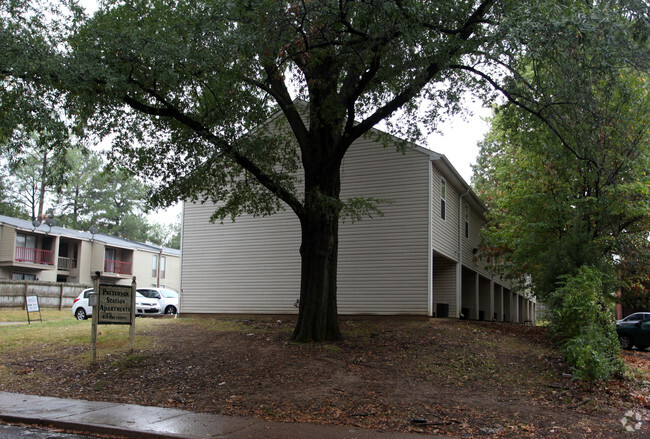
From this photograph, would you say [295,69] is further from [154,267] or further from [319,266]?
[154,267]

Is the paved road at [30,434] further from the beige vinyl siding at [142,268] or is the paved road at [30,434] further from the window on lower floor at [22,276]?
the beige vinyl siding at [142,268]

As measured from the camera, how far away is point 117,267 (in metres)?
43.2

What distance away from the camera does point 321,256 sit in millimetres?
12617

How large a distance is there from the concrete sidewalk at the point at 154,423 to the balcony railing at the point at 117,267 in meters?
35.9

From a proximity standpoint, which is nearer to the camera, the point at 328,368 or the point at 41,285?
the point at 328,368

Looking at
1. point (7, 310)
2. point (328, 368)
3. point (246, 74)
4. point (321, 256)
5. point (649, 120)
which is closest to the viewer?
point (328, 368)

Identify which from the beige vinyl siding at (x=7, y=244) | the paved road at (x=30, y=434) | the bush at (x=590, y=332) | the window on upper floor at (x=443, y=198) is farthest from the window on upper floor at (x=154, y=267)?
the paved road at (x=30, y=434)

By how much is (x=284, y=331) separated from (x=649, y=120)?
42.2ft

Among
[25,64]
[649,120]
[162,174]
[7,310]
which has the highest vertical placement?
[649,120]

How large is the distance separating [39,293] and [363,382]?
26554mm

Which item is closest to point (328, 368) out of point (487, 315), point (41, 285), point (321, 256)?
point (321, 256)

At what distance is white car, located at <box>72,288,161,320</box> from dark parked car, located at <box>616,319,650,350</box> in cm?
1927

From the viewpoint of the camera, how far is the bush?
8.89 metres

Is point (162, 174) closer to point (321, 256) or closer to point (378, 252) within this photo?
point (321, 256)
